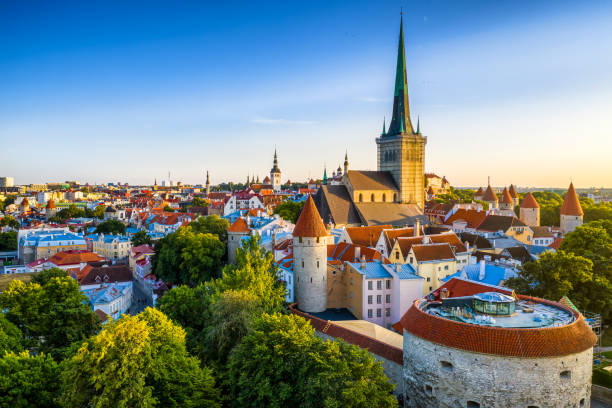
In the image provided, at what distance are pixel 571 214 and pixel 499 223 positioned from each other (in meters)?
12.2

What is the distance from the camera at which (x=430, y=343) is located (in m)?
18.8

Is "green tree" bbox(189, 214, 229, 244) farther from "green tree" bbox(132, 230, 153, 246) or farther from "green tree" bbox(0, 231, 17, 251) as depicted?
"green tree" bbox(0, 231, 17, 251)

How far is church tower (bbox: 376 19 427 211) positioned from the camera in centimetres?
6888

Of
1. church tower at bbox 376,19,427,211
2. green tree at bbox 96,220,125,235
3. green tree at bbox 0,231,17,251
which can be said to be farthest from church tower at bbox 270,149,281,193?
church tower at bbox 376,19,427,211

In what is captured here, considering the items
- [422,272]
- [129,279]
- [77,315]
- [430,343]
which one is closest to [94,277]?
[129,279]

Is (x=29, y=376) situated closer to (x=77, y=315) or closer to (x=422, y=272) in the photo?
(x=77, y=315)

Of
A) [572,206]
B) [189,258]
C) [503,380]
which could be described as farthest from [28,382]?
[572,206]

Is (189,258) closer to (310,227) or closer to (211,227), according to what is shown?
(211,227)

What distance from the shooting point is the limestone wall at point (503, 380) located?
17.0m

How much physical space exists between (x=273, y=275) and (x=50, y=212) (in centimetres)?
12229

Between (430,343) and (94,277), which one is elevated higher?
(430,343)

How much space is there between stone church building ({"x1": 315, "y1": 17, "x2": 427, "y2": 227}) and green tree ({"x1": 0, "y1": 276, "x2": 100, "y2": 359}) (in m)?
32.9

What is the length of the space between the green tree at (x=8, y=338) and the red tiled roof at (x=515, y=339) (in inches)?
884

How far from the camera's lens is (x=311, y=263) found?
3416 centimetres
